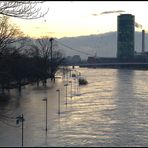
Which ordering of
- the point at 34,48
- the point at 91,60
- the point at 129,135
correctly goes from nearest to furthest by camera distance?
the point at 129,135 < the point at 34,48 < the point at 91,60

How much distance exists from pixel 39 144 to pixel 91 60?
8590cm

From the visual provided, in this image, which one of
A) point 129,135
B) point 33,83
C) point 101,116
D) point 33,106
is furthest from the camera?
point 33,83

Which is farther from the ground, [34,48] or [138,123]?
[34,48]

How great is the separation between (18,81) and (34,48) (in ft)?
76.0

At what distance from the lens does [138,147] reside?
40.2 ft

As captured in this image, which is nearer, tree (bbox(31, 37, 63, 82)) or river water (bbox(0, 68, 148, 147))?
river water (bbox(0, 68, 148, 147))

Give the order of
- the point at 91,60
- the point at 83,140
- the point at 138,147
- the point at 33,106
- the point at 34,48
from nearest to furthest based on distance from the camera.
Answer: the point at 138,147 < the point at 83,140 < the point at 33,106 < the point at 34,48 < the point at 91,60

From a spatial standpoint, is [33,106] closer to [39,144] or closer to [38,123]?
[38,123]

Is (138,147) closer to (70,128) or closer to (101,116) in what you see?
(70,128)

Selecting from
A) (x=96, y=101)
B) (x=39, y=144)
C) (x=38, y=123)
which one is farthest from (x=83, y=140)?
(x=96, y=101)

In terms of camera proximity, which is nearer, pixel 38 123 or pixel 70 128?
pixel 70 128

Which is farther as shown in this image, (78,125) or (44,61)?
(44,61)

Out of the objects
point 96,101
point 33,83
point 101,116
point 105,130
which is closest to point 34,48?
point 33,83

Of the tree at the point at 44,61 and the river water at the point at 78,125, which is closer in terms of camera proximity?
the river water at the point at 78,125
